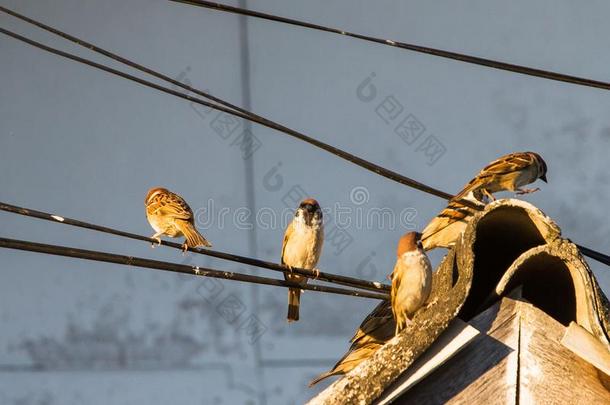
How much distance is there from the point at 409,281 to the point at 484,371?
760 millimetres

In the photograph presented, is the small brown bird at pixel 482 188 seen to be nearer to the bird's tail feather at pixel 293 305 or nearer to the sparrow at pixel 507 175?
the sparrow at pixel 507 175

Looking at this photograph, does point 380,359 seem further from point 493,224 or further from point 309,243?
point 309,243

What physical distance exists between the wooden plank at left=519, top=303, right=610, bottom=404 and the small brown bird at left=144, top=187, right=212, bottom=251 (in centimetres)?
346

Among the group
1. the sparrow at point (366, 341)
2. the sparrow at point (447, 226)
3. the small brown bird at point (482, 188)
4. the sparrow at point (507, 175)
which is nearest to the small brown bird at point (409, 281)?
the sparrow at point (366, 341)

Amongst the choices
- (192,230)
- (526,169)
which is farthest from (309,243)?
(526,169)

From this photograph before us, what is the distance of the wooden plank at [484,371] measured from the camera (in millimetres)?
3396

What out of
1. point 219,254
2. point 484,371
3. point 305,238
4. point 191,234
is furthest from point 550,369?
point 191,234

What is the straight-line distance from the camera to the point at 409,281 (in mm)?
4172

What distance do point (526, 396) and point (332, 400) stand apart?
56 cm

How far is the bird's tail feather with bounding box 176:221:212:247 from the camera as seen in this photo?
266 inches

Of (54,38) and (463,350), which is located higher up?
(54,38)

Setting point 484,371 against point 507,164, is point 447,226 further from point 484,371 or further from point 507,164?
point 484,371

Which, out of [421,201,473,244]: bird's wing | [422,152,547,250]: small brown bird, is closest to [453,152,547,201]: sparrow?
[422,152,547,250]: small brown bird

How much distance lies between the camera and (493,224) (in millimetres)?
3650
